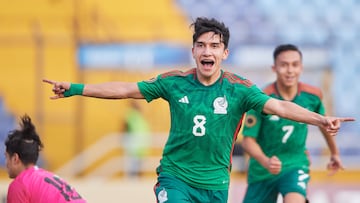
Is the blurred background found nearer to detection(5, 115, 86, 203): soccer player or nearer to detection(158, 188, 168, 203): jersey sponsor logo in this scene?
detection(5, 115, 86, 203): soccer player

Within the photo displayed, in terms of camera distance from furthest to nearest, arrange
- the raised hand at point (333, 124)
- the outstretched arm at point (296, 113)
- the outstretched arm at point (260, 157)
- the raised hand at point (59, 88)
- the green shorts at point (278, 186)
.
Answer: the green shorts at point (278, 186) → the outstretched arm at point (260, 157) → the raised hand at point (59, 88) → the outstretched arm at point (296, 113) → the raised hand at point (333, 124)

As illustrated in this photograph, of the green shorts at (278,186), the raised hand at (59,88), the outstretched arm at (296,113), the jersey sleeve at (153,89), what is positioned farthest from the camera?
the green shorts at (278,186)

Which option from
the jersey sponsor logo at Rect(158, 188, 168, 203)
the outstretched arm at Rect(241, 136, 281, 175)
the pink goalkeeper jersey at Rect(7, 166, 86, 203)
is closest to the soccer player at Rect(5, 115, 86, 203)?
the pink goalkeeper jersey at Rect(7, 166, 86, 203)

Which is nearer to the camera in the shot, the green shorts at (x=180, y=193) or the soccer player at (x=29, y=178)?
the green shorts at (x=180, y=193)

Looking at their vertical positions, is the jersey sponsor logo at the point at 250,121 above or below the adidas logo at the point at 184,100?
below

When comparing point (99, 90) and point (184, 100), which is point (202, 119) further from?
point (99, 90)

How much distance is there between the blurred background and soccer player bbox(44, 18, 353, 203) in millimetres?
5786

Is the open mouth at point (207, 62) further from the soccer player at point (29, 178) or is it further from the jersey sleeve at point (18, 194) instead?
the jersey sleeve at point (18, 194)

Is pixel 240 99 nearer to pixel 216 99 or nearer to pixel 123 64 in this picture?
pixel 216 99

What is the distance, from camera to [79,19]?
16.5 metres

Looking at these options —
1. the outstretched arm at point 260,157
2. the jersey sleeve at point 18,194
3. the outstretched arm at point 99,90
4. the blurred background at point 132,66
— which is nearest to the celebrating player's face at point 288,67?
the outstretched arm at point 260,157

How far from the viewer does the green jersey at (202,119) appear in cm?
613

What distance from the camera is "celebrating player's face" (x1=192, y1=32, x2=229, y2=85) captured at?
6.07 metres

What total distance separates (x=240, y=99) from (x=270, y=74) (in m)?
8.78
